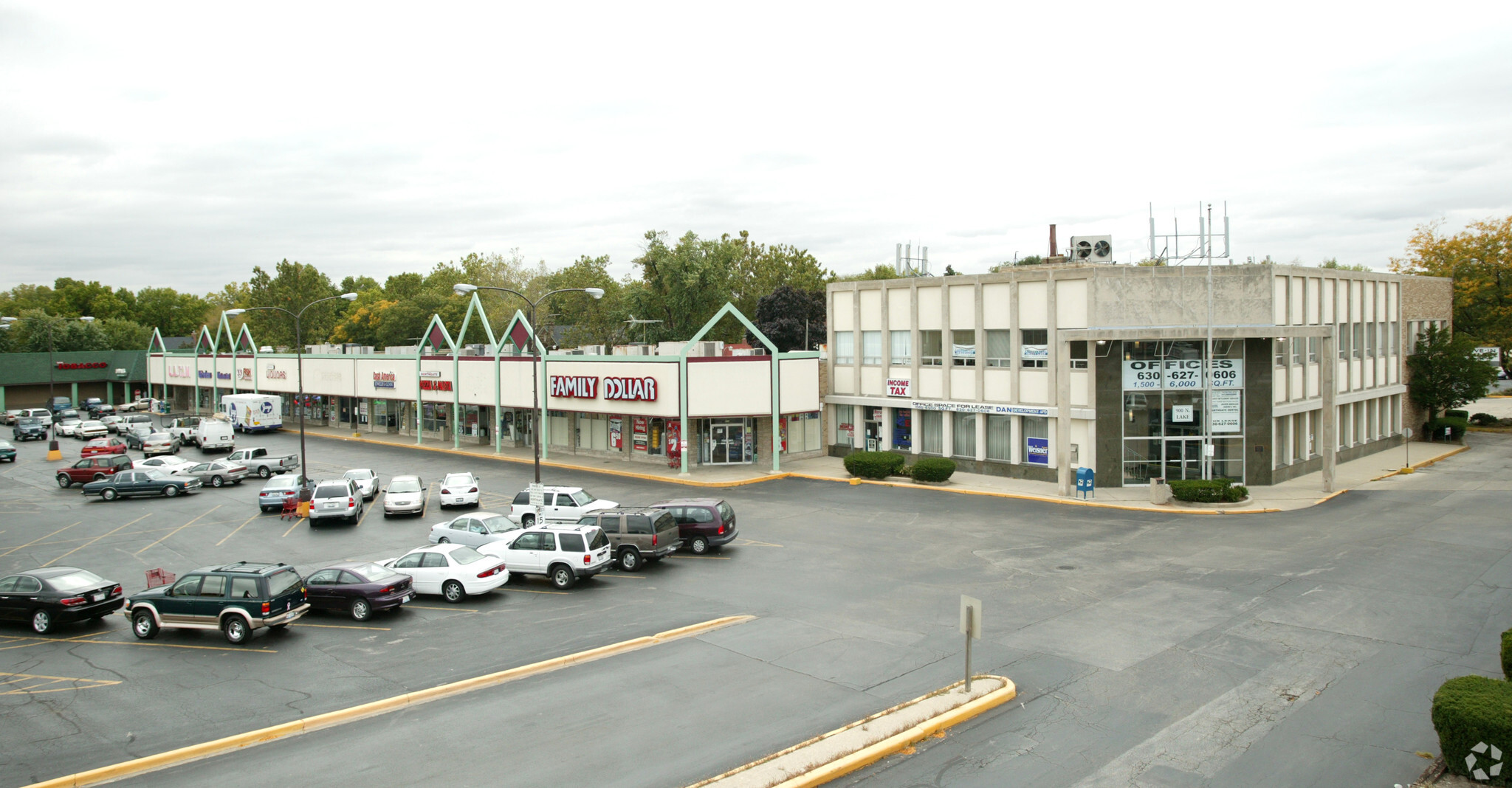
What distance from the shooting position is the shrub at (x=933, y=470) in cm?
3812

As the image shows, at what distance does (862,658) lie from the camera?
54.0 ft

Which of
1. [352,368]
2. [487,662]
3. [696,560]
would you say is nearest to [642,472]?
[696,560]

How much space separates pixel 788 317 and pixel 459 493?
5792 centimetres

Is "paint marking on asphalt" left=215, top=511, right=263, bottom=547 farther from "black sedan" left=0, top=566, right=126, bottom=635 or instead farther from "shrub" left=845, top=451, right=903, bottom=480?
"shrub" left=845, top=451, right=903, bottom=480

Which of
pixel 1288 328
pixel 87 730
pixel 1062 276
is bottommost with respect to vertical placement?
pixel 87 730

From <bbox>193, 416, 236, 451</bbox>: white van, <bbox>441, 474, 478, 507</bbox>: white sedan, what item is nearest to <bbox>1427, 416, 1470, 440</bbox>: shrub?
<bbox>441, 474, 478, 507</bbox>: white sedan

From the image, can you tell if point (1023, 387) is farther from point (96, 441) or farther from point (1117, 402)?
point (96, 441)

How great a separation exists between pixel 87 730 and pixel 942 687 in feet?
45.7

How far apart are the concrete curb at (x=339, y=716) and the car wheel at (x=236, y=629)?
18.7 feet

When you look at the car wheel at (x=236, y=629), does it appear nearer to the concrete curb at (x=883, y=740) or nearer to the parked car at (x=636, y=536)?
the parked car at (x=636, y=536)

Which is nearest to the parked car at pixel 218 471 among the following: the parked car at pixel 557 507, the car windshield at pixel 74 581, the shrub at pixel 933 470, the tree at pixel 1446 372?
the parked car at pixel 557 507

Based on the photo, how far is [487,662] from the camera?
55.6ft

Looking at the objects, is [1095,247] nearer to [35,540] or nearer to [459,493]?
[459,493]

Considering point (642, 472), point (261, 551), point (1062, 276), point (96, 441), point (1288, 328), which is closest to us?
point (261, 551)
